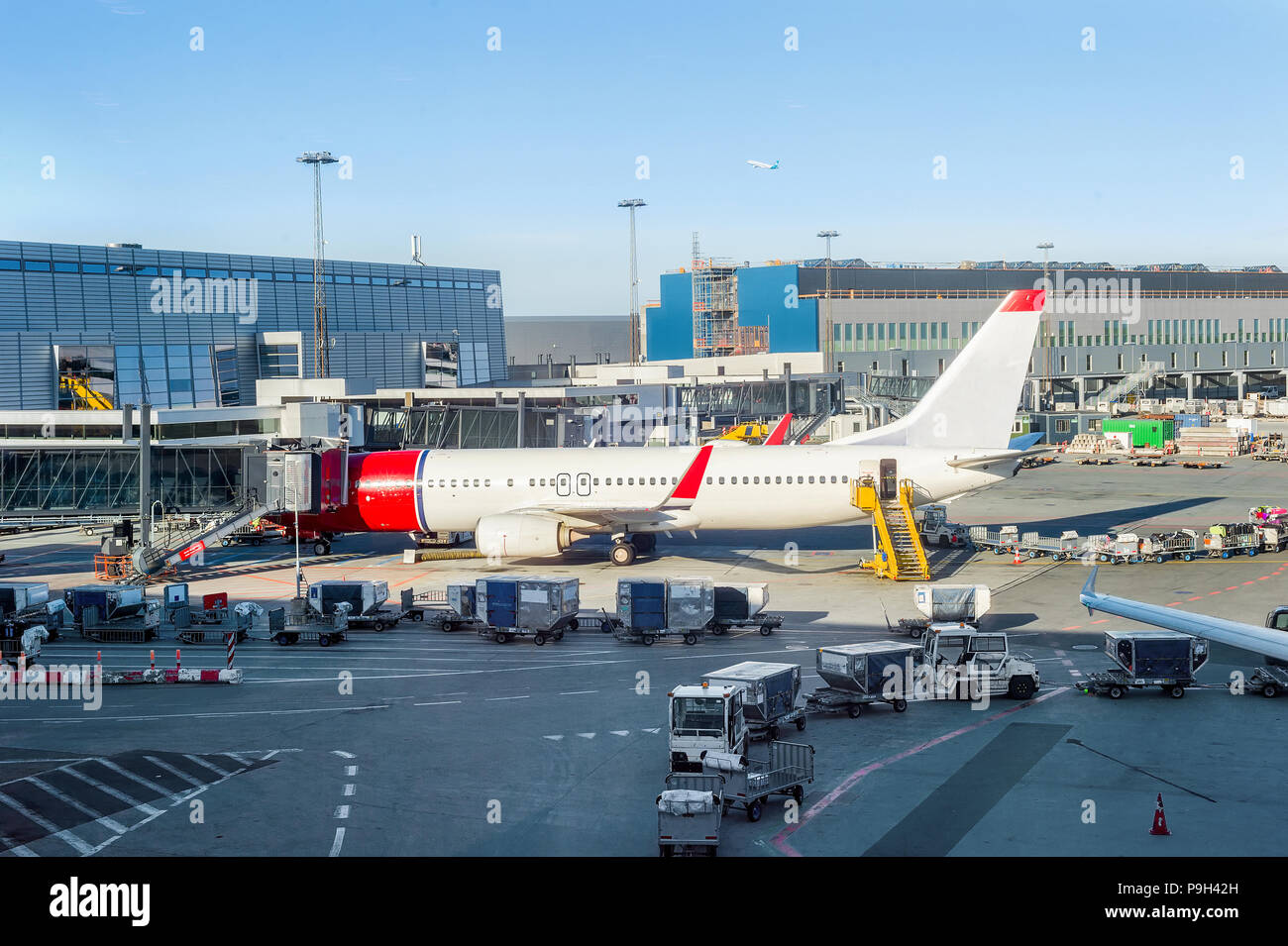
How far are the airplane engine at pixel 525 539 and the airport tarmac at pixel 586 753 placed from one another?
225 inches

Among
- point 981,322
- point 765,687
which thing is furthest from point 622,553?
point 981,322

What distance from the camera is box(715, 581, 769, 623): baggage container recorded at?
122 ft

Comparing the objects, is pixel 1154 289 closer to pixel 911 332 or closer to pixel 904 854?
pixel 911 332

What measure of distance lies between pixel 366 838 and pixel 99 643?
73.1 feet

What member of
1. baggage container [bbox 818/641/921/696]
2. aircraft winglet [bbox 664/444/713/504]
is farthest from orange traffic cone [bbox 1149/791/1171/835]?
aircraft winglet [bbox 664/444/713/504]

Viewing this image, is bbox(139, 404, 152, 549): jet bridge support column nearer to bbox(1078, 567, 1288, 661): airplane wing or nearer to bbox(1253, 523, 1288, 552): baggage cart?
bbox(1078, 567, 1288, 661): airplane wing

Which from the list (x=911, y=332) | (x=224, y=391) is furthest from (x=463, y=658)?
(x=911, y=332)

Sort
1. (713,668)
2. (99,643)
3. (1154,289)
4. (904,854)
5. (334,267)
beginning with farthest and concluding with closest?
1. (1154,289)
2. (334,267)
3. (99,643)
4. (713,668)
5. (904,854)

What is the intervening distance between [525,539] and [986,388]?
20.0m

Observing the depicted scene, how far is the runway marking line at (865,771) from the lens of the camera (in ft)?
66.4

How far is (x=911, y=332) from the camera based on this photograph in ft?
438

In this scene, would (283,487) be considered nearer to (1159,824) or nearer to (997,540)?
(997,540)

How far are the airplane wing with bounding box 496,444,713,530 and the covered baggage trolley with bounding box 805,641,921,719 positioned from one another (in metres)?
20.7

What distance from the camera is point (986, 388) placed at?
160ft
